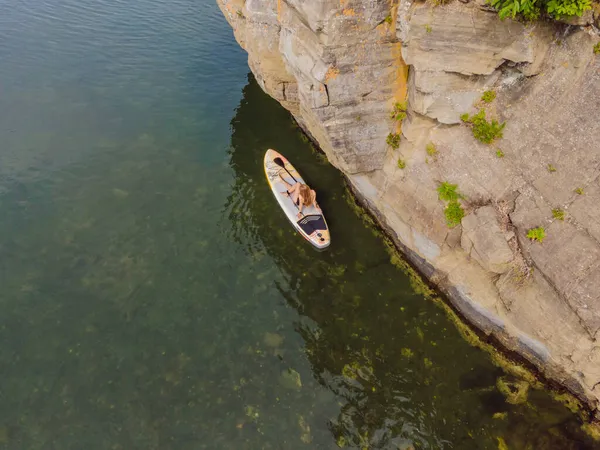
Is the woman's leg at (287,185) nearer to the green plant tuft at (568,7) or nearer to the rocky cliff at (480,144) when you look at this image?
the rocky cliff at (480,144)

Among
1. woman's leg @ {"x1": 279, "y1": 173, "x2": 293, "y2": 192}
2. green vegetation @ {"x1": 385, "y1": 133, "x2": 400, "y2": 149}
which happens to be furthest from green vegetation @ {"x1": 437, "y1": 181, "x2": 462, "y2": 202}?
woman's leg @ {"x1": 279, "y1": 173, "x2": 293, "y2": 192}

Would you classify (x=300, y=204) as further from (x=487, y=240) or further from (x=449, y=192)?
(x=487, y=240)

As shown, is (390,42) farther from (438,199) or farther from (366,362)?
(366,362)

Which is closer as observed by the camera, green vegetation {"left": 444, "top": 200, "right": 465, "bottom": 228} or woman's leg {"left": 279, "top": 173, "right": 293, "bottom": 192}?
green vegetation {"left": 444, "top": 200, "right": 465, "bottom": 228}

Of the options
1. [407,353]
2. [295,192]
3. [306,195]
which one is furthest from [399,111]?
[407,353]

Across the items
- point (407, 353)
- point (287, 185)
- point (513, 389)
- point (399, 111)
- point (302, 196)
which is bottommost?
point (407, 353)

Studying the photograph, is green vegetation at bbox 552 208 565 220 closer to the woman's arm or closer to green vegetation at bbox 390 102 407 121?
green vegetation at bbox 390 102 407 121

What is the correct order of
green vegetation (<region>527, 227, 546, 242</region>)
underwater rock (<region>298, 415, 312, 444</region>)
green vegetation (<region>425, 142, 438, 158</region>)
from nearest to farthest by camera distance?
green vegetation (<region>527, 227, 546, 242</region>), underwater rock (<region>298, 415, 312, 444</region>), green vegetation (<region>425, 142, 438, 158</region>)
